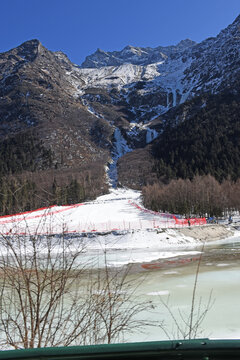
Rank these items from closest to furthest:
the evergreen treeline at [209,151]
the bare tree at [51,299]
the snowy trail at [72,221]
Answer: the bare tree at [51,299] < the snowy trail at [72,221] < the evergreen treeline at [209,151]

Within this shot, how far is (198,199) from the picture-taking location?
253 ft

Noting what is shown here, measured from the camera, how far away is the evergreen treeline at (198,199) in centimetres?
7262

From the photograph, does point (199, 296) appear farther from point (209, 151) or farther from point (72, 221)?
point (209, 151)

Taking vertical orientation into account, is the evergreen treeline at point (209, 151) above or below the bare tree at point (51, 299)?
above

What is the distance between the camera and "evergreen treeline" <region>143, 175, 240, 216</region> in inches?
2859

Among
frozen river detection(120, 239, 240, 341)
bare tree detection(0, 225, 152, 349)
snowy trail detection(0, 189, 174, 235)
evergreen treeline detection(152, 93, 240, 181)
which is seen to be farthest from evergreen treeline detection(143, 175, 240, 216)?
bare tree detection(0, 225, 152, 349)

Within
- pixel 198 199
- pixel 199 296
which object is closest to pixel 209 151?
pixel 198 199

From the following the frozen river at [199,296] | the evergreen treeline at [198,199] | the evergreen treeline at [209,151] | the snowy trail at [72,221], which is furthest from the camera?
the evergreen treeline at [209,151]

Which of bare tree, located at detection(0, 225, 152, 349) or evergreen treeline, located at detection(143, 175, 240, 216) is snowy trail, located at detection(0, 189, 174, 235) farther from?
evergreen treeline, located at detection(143, 175, 240, 216)

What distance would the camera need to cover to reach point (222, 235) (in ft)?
148

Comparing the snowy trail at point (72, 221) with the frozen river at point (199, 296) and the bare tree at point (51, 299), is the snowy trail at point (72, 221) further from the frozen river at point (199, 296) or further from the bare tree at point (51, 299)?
the frozen river at point (199, 296)

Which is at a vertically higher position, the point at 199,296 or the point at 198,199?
the point at 199,296

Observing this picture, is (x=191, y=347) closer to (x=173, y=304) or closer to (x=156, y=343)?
(x=156, y=343)

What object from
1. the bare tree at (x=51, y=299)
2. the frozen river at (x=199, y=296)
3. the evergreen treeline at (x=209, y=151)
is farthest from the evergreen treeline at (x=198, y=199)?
the bare tree at (x=51, y=299)
